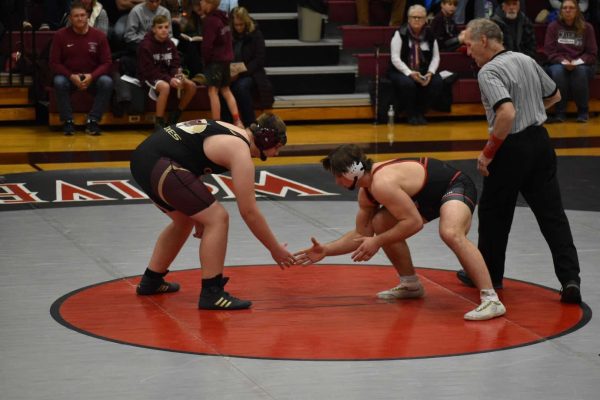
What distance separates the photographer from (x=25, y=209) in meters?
9.09

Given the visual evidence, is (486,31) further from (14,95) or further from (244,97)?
(14,95)

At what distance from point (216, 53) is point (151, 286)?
6.94m

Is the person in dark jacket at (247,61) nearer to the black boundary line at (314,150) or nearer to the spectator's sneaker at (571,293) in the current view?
the black boundary line at (314,150)

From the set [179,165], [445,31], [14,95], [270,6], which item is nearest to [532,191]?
[179,165]

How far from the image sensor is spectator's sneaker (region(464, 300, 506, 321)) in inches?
236

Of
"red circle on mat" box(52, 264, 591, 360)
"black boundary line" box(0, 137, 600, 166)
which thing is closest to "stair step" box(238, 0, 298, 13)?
"black boundary line" box(0, 137, 600, 166)

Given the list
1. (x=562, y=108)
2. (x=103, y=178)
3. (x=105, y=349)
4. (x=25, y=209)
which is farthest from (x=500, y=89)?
(x=562, y=108)

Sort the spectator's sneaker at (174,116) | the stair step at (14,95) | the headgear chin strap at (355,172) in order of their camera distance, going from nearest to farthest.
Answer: the headgear chin strap at (355,172) → the spectator's sneaker at (174,116) → the stair step at (14,95)

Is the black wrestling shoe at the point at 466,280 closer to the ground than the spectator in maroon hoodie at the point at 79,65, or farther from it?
closer to the ground

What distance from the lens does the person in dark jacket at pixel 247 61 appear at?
1353 centimetres

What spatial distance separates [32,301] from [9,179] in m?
4.15

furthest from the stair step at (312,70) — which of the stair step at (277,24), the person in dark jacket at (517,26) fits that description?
the person in dark jacket at (517,26)

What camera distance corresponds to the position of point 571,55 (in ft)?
47.3

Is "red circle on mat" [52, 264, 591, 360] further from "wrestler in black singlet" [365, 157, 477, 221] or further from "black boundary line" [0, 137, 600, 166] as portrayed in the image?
"black boundary line" [0, 137, 600, 166]
